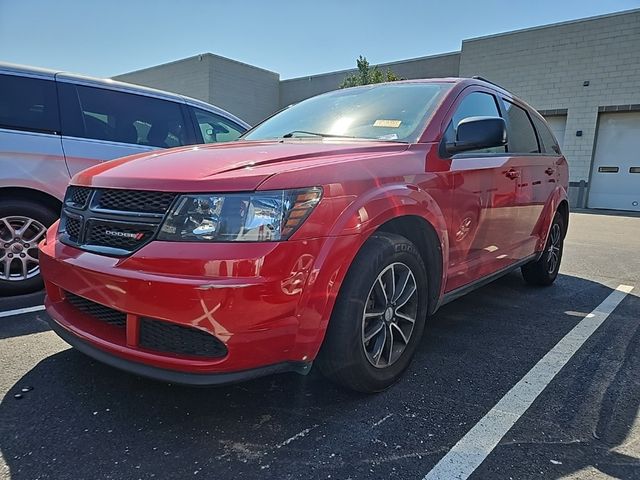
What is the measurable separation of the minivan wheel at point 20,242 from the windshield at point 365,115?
199 cm

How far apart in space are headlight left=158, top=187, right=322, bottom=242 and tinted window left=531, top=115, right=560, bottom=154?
3.61 meters

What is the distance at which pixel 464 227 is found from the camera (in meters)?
2.99

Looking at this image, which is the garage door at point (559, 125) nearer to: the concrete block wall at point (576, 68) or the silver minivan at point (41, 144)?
the concrete block wall at point (576, 68)

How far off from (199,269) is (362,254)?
0.80 m

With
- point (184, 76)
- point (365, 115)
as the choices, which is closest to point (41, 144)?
point (365, 115)

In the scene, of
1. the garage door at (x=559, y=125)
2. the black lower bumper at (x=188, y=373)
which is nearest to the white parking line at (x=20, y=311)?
the black lower bumper at (x=188, y=373)

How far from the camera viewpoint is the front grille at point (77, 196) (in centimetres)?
229

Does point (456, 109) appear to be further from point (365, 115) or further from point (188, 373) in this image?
point (188, 373)

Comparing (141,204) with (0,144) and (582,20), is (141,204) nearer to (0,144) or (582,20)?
(0,144)

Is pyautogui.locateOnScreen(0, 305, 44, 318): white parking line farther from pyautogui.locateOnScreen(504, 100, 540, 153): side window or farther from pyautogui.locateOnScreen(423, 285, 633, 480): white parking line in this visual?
pyautogui.locateOnScreen(504, 100, 540, 153): side window

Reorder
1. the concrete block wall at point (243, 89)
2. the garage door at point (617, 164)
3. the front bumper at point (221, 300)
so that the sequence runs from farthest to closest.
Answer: the concrete block wall at point (243, 89)
the garage door at point (617, 164)
the front bumper at point (221, 300)

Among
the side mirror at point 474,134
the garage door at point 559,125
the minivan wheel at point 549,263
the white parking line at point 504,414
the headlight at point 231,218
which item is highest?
the garage door at point 559,125

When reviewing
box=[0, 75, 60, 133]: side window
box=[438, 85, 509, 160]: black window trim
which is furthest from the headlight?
box=[0, 75, 60, 133]: side window

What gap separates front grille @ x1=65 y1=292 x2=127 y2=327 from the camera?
2.08m
